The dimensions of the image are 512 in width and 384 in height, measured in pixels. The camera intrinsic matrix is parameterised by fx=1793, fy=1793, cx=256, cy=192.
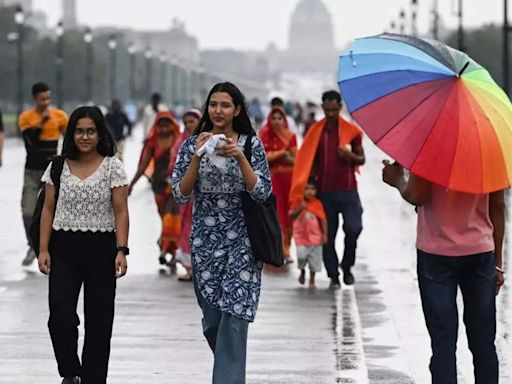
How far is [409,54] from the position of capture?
769cm

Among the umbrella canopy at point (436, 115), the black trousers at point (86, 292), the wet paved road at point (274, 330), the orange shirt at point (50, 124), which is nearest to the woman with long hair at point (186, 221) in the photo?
the wet paved road at point (274, 330)

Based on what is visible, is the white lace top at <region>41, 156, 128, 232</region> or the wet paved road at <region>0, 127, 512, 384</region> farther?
the wet paved road at <region>0, 127, 512, 384</region>

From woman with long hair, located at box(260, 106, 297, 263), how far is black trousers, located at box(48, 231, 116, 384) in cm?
771

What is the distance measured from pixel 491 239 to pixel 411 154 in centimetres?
75

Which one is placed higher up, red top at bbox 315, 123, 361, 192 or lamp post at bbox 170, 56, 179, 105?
red top at bbox 315, 123, 361, 192

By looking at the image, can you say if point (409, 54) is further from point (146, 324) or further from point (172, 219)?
point (172, 219)

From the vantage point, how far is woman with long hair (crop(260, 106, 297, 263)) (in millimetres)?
16734

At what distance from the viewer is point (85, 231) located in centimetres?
880

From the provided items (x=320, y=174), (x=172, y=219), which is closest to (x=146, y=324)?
(x=320, y=174)

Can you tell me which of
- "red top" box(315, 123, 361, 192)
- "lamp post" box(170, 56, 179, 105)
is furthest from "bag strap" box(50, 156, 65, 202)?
"lamp post" box(170, 56, 179, 105)

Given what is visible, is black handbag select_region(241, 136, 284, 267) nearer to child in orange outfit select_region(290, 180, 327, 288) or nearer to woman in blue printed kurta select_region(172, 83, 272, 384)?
woman in blue printed kurta select_region(172, 83, 272, 384)

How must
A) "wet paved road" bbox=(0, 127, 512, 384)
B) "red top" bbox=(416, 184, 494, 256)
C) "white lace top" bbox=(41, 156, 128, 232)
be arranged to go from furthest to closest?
"wet paved road" bbox=(0, 127, 512, 384) → "white lace top" bbox=(41, 156, 128, 232) → "red top" bbox=(416, 184, 494, 256)

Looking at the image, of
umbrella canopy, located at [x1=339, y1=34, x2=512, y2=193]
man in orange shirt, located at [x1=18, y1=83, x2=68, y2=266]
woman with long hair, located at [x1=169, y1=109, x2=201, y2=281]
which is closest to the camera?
umbrella canopy, located at [x1=339, y1=34, x2=512, y2=193]

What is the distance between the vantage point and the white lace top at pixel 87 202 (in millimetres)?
8805
